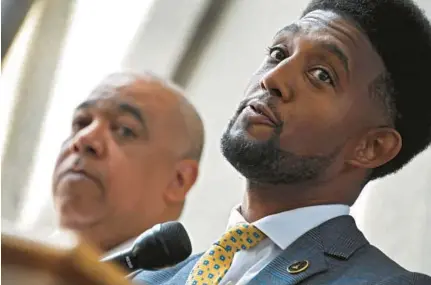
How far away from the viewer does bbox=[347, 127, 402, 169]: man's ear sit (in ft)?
3.01

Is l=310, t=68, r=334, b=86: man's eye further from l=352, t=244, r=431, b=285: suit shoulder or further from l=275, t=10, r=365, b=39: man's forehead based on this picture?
l=352, t=244, r=431, b=285: suit shoulder

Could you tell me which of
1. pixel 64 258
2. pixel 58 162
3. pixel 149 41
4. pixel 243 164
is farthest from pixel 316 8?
pixel 64 258

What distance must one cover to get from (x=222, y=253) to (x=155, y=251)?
17 centimetres

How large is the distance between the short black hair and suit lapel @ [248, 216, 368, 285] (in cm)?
15

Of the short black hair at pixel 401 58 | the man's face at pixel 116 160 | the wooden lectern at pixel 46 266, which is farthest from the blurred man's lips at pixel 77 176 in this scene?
the wooden lectern at pixel 46 266

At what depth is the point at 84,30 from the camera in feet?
4.81

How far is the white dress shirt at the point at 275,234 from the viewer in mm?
823

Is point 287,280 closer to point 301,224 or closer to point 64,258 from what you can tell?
point 301,224

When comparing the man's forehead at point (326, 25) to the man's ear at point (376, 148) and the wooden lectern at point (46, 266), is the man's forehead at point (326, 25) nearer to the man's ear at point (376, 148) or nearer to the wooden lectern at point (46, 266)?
the man's ear at point (376, 148)

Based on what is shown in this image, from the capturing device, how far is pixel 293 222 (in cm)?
87

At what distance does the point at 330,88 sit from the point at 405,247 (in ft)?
1.07

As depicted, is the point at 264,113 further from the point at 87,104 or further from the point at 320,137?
the point at 87,104

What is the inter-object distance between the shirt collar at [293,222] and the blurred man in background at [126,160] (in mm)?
130

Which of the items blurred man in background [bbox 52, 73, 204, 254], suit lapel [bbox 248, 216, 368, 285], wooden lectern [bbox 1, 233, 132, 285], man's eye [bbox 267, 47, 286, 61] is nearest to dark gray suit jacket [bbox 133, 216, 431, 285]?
suit lapel [bbox 248, 216, 368, 285]
